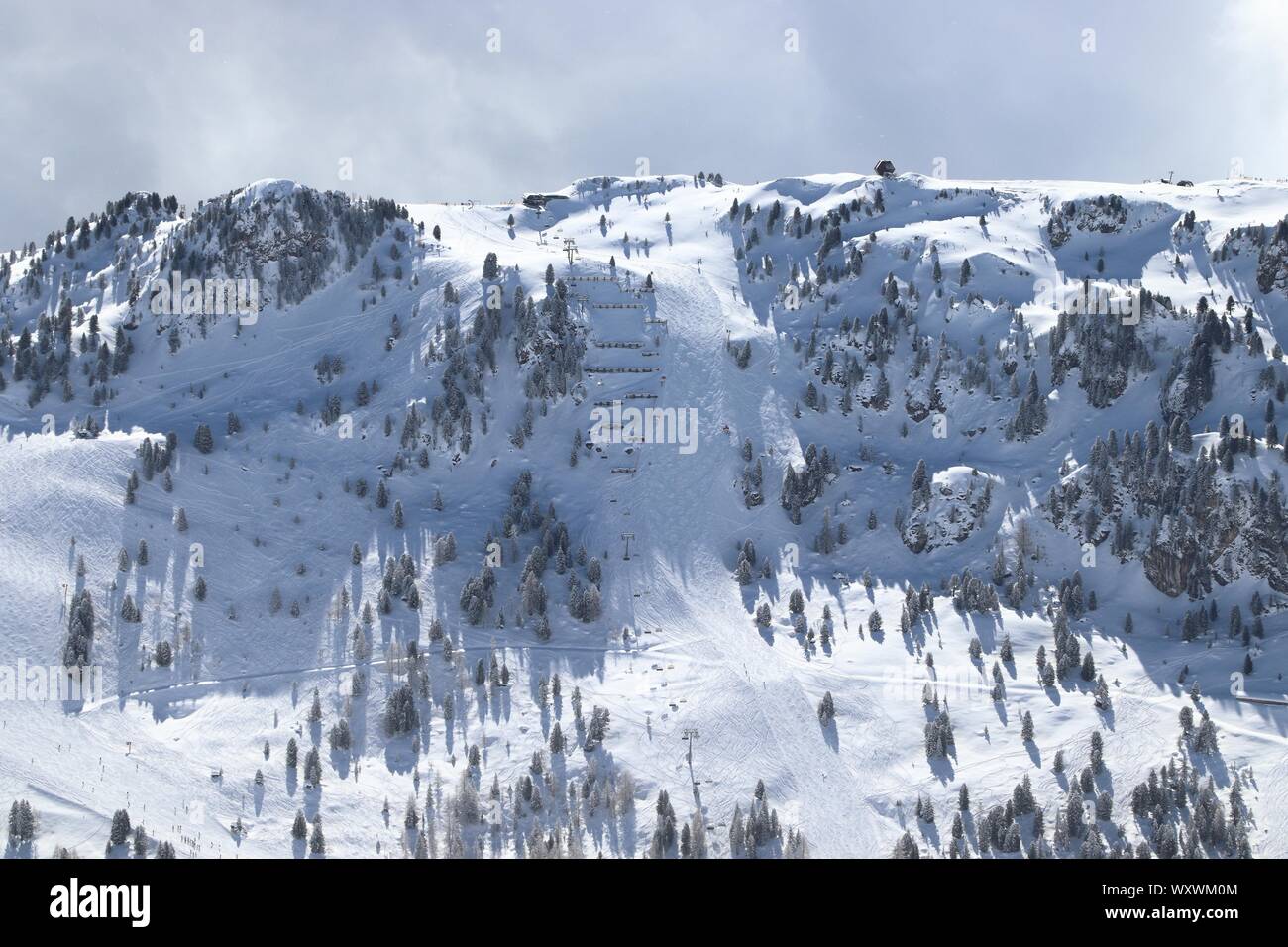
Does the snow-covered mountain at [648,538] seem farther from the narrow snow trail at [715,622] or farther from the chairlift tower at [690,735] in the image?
the narrow snow trail at [715,622]

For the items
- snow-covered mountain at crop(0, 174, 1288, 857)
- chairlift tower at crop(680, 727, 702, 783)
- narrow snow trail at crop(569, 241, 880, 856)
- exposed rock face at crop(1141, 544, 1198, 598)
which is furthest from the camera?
exposed rock face at crop(1141, 544, 1198, 598)

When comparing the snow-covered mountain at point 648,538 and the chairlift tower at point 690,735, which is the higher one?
the snow-covered mountain at point 648,538

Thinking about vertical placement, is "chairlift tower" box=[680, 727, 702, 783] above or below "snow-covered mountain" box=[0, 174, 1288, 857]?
below

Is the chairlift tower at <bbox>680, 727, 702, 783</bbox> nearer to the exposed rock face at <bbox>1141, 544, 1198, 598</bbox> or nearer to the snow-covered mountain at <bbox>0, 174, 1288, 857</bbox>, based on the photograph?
the snow-covered mountain at <bbox>0, 174, 1288, 857</bbox>

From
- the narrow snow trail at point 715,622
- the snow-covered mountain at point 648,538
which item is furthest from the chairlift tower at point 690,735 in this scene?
the narrow snow trail at point 715,622

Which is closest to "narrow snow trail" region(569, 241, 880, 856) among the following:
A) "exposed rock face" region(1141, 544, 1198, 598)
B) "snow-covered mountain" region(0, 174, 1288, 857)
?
"snow-covered mountain" region(0, 174, 1288, 857)

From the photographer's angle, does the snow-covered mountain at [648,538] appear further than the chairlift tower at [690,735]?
No

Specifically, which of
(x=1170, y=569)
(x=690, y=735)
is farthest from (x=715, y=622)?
(x=1170, y=569)

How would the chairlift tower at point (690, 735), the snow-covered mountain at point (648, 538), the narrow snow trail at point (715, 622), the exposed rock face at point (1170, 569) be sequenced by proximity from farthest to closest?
the exposed rock face at point (1170, 569)
the chairlift tower at point (690, 735)
the narrow snow trail at point (715, 622)
the snow-covered mountain at point (648, 538)
